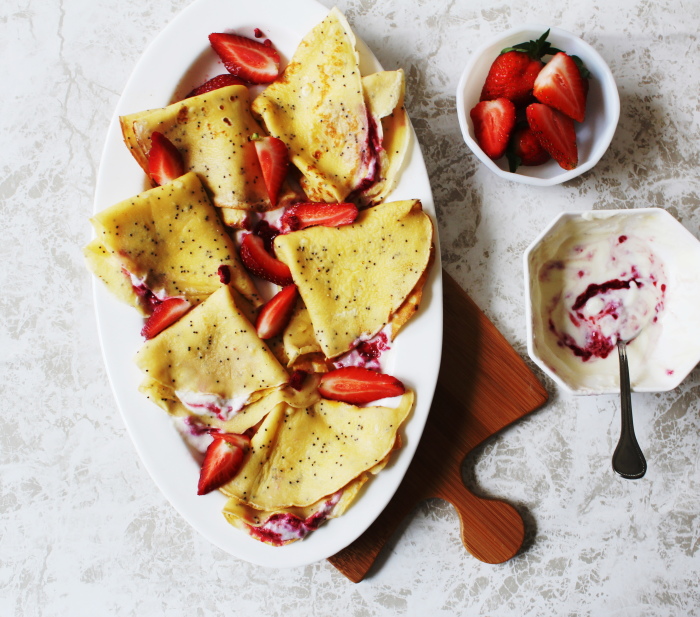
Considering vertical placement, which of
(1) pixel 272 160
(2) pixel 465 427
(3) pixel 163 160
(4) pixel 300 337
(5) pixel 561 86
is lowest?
(2) pixel 465 427

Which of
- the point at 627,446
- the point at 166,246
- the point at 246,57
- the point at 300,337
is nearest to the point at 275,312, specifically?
the point at 300,337

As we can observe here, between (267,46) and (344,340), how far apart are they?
854 millimetres

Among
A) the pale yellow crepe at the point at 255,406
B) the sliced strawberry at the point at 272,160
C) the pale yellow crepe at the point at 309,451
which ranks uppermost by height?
the sliced strawberry at the point at 272,160

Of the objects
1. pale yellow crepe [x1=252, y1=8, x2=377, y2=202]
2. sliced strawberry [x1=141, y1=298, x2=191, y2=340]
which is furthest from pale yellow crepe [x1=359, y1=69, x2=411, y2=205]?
sliced strawberry [x1=141, y1=298, x2=191, y2=340]

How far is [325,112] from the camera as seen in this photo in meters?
1.62

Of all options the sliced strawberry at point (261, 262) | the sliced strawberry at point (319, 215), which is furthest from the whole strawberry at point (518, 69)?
the sliced strawberry at point (261, 262)

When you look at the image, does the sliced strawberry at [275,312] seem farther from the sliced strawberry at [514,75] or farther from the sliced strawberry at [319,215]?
the sliced strawberry at [514,75]

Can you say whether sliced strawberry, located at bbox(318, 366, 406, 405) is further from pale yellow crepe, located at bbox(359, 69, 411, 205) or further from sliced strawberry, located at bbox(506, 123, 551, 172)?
sliced strawberry, located at bbox(506, 123, 551, 172)

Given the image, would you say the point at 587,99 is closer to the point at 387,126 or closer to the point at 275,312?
the point at 387,126

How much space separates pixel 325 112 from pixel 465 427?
3.32 feet

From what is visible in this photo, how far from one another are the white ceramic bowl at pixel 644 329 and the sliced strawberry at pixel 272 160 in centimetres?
71

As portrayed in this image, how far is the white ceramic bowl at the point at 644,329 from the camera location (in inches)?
63.0

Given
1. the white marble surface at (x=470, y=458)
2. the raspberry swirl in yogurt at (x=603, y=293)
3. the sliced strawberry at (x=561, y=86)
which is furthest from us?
the white marble surface at (x=470, y=458)

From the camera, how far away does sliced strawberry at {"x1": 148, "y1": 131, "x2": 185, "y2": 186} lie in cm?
157
